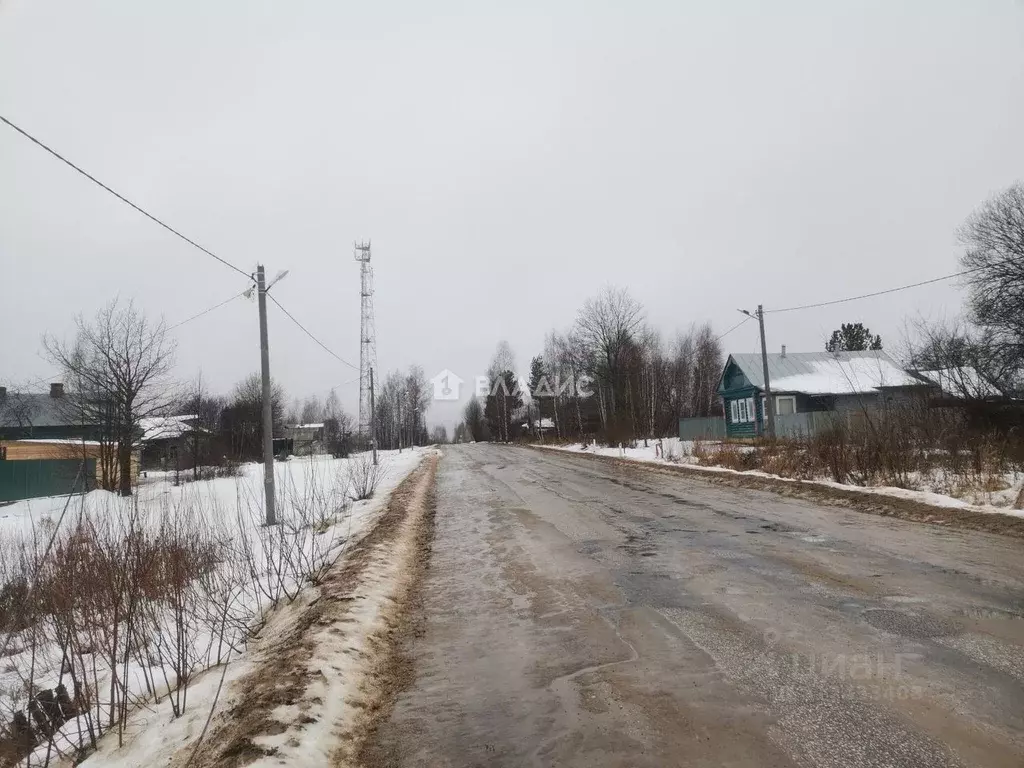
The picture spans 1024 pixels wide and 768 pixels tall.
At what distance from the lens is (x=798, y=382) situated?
40.9 meters

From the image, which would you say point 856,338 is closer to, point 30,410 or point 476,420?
point 476,420

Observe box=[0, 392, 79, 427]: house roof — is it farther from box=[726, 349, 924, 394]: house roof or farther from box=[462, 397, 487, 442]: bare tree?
box=[462, 397, 487, 442]: bare tree

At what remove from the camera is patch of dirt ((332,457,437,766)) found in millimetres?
3363

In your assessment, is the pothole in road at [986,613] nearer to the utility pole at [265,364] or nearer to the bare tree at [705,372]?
the utility pole at [265,364]

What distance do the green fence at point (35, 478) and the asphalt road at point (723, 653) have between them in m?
28.6

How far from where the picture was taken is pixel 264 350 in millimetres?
13922

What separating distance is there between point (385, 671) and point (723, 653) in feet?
8.08

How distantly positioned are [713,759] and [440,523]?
9.15 m

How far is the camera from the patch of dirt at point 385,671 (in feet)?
11.0

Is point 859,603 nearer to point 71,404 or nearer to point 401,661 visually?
point 401,661

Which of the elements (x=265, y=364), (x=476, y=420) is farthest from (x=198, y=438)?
(x=476, y=420)

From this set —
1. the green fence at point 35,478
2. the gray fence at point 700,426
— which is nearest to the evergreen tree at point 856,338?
the gray fence at point 700,426

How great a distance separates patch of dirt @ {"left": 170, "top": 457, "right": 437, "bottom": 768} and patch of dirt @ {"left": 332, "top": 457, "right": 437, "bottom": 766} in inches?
15.2

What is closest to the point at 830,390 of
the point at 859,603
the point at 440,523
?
the point at 440,523
